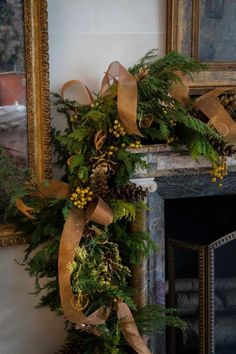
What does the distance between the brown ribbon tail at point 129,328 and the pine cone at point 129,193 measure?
281 mm

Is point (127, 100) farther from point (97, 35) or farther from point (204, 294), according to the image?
point (204, 294)

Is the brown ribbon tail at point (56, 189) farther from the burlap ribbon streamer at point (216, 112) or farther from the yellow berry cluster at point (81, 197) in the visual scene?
the burlap ribbon streamer at point (216, 112)

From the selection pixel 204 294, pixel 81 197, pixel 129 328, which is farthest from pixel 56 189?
pixel 204 294

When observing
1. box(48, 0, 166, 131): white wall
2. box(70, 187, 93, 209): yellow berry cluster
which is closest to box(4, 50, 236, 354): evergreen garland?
box(70, 187, 93, 209): yellow berry cluster

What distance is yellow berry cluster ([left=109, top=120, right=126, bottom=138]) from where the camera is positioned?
1371 mm

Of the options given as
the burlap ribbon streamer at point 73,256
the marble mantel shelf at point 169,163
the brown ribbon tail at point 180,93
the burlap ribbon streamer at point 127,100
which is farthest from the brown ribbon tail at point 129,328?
the brown ribbon tail at point 180,93

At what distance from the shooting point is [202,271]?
1584 mm

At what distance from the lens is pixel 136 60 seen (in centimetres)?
159

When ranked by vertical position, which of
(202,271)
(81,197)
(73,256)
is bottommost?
(202,271)

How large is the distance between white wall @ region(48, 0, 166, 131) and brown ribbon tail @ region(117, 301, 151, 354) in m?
0.57

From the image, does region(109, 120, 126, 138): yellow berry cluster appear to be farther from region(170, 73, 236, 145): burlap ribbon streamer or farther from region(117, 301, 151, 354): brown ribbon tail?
region(117, 301, 151, 354): brown ribbon tail

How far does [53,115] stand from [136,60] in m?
0.30

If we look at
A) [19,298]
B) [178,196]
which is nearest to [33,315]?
[19,298]

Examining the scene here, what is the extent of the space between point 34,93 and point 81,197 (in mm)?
340
